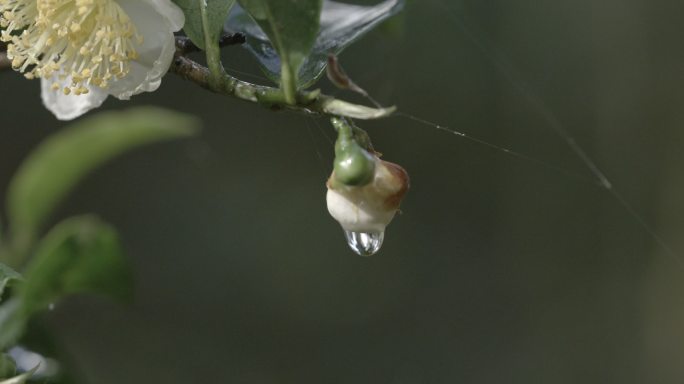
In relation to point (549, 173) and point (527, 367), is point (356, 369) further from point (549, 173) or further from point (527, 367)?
point (549, 173)

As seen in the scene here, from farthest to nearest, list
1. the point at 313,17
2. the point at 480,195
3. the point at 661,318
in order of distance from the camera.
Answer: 1. the point at 480,195
2. the point at 661,318
3. the point at 313,17

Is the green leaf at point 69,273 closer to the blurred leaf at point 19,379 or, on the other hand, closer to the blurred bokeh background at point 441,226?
the blurred leaf at point 19,379

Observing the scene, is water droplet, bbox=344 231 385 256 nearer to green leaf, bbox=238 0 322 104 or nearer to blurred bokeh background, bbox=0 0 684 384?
green leaf, bbox=238 0 322 104

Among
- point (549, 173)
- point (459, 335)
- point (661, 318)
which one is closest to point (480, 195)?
point (549, 173)

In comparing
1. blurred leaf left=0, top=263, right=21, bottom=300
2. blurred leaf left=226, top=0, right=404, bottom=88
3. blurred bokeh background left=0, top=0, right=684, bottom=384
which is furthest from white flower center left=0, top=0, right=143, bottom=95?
blurred bokeh background left=0, top=0, right=684, bottom=384

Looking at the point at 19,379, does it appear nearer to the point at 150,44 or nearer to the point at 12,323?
the point at 12,323

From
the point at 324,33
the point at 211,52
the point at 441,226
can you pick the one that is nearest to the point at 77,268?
the point at 211,52

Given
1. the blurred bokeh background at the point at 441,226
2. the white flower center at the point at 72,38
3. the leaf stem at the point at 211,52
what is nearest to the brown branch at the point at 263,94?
the leaf stem at the point at 211,52

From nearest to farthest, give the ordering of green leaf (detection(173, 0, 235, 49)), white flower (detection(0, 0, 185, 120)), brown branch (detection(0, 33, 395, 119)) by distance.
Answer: brown branch (detection(0, 33, 395, 119)) < green leaf (detection(173, 0, 235, 49)) < white flower (detection(0, 0, 185, 120))
